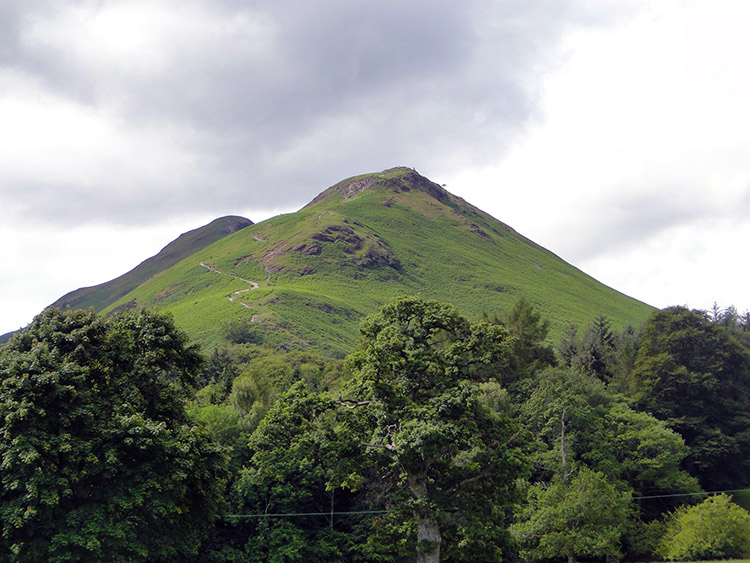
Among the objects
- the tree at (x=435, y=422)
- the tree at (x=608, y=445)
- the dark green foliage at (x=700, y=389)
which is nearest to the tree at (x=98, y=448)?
the tree at (x=435, y=422)

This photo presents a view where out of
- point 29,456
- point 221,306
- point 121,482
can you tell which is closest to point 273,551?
point 121,482

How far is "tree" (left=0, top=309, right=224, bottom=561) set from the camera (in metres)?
22.6

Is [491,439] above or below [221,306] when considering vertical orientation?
below

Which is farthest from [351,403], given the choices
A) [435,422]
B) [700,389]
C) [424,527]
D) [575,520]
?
[700,389]

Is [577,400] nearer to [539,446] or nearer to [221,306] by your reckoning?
[539,446]

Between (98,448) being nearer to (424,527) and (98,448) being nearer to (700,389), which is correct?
(424,527)

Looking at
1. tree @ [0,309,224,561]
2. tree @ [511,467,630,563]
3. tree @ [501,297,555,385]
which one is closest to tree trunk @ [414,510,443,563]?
tree @ [0,309,224,561]

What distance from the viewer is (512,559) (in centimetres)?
4475

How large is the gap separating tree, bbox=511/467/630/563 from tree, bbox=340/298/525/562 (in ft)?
30.0

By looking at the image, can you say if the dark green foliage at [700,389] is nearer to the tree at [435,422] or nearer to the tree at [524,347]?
the tree at [524,347]

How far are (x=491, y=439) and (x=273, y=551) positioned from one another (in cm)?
1817

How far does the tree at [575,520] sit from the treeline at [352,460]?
0.47ft

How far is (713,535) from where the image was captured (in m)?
40.5

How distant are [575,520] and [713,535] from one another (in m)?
9.59
